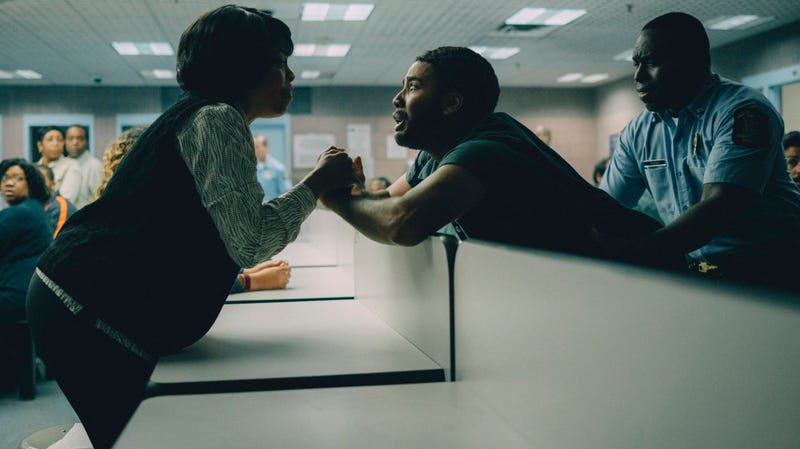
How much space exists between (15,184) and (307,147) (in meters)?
7.28

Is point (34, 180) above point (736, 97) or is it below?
below

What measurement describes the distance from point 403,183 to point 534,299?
124 cm

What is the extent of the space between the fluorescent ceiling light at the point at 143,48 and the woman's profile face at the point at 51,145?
1719mm

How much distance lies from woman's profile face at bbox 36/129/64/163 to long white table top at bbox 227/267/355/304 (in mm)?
4582

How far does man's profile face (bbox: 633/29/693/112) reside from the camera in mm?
1797

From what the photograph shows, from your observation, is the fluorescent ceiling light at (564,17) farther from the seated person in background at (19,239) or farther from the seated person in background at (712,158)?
the seated person in background at (19,239)

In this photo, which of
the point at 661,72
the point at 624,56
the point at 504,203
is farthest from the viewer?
the point at 624,56

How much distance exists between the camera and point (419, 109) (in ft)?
5.41

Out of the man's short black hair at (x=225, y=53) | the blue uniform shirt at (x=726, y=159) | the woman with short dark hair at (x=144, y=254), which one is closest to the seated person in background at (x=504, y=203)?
the woman with short dark hair at (x=144, y=254)

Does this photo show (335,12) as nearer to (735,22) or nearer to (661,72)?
(735,22)

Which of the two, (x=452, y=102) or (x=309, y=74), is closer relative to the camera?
(x=452, y=102)

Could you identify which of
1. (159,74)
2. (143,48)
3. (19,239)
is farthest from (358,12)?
(159,74)

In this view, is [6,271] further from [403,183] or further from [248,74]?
[248,74]

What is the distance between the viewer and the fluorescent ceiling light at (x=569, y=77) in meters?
10.0
